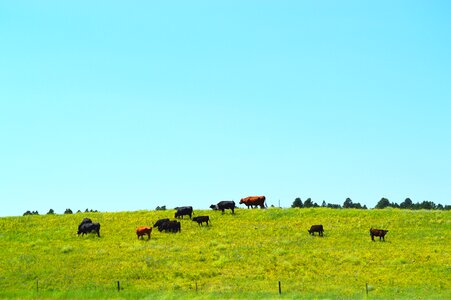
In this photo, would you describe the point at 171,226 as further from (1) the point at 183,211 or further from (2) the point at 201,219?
(1) the point at 183,211

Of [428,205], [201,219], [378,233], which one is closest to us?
[378,233]

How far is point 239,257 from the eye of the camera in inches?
1859

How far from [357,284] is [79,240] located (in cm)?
2927

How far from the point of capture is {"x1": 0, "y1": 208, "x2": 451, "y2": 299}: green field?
38.3 m

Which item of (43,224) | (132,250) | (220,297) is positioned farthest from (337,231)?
(43,224)

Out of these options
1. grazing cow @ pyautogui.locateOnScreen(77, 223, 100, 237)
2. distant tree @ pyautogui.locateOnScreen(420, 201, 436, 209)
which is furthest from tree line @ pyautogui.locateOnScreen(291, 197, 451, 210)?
grazing cow @ pyautogui.locateOnScreen(77, 223, 100, 237)

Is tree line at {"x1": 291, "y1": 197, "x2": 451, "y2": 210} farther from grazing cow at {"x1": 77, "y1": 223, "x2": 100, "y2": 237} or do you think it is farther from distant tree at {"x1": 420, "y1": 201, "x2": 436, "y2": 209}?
grazing cow at {"x1": 77, "y1": 223, "x2": 100, "y2": 237}

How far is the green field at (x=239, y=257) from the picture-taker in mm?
38312

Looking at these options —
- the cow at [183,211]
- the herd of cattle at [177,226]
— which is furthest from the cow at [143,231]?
the cow at [183,211]

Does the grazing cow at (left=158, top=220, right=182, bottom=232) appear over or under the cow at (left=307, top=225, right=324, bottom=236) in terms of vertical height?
over

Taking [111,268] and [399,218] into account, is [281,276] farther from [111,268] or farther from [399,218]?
[399,218]

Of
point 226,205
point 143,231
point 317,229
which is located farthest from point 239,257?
point 226,205

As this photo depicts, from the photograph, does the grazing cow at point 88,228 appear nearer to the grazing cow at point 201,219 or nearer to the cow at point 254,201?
the grazing cow at point 201,219

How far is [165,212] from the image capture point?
65.8 meters
